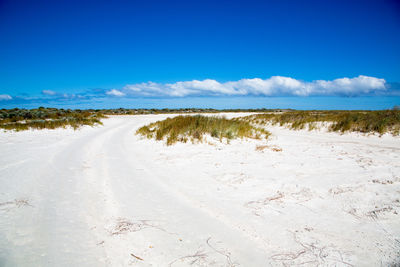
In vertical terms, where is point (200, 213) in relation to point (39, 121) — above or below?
below

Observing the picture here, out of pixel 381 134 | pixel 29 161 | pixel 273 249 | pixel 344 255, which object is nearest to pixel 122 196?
pixel 273 249

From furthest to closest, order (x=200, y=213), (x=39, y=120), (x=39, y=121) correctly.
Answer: (x=39, y=120) → (x=39, y=121) → (x=200, y=213)

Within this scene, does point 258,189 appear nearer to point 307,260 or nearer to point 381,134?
point 307,260

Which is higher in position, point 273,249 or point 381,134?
point 381,134

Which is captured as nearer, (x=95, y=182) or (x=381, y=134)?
(x=95, y=182)

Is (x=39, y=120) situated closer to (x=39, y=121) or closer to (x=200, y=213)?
(x=39, y=121)

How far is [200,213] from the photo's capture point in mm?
2709

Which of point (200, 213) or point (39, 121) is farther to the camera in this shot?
point (39, 121)

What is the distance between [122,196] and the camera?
3.15 metres

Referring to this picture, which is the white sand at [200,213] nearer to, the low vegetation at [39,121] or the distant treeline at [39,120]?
the low vegetation at [39,121]

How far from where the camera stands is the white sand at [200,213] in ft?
6.26

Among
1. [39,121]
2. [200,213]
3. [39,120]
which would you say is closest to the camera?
[200,213]

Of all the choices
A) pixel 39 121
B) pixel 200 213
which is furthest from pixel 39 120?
pixel 200 213

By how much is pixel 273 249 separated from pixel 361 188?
2496 millimetres
